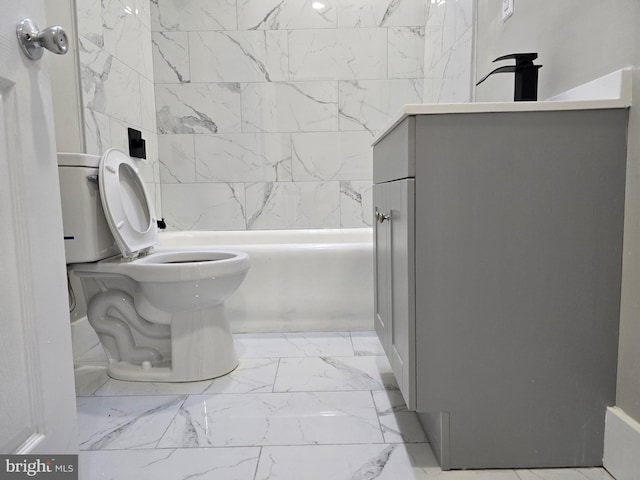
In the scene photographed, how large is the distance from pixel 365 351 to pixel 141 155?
5.61 ft

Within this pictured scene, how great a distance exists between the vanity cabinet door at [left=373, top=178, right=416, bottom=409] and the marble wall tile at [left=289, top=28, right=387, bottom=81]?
1666 mm

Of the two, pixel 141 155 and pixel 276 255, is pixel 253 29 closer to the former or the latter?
pixel 141 155

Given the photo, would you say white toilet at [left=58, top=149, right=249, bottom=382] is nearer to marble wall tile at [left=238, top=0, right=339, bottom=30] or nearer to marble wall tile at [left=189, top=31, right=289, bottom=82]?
marble wall tile at [left=189, top=31, right=289, bottom=82]

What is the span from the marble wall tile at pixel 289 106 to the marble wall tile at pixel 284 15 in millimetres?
355

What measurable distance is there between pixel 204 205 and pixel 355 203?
100cm

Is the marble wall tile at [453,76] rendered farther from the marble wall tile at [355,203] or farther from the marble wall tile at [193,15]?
the marble wall tile at [193,15]

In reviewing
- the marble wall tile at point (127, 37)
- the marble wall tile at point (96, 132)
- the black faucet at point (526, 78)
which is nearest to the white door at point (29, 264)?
the black faucet at point (526, 78)

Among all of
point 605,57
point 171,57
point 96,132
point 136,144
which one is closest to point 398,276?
point 605,57

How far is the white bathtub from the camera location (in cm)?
220

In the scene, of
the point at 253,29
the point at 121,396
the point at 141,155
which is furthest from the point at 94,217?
the point at 253,29

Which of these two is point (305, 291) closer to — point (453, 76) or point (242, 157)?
point (242, 157)

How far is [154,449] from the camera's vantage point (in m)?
1.20

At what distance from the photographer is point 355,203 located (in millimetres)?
2998

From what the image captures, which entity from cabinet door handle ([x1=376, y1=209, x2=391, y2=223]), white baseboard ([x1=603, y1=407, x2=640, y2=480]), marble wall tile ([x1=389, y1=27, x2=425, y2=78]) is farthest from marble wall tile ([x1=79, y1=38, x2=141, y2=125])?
white baseboard ([x1=603, y1=407, x2=640, y2=480])
